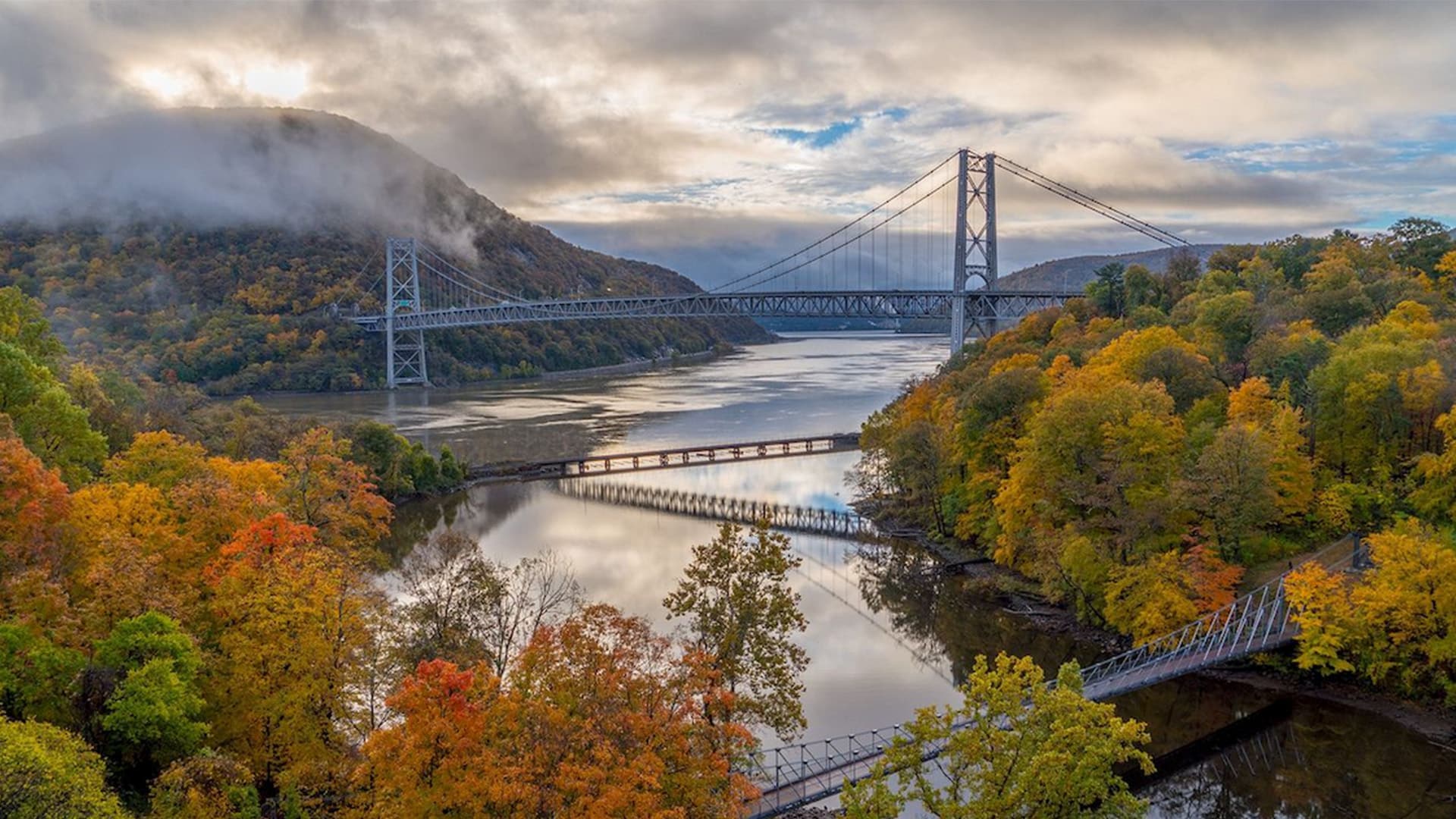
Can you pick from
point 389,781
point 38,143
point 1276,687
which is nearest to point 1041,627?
point 1276,687

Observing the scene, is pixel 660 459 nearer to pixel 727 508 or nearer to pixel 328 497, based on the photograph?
pixel 727 508

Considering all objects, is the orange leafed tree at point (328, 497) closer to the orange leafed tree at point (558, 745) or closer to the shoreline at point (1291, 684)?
the orange leafed tree at point (558, 745)

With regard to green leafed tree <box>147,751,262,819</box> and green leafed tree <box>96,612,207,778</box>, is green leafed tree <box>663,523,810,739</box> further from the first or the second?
green leafed tree <box>96,612,207,778</box>

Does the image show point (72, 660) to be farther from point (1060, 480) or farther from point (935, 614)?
point (1060, 480)

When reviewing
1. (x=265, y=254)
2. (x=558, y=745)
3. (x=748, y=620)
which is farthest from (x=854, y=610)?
(x=265, y=254)

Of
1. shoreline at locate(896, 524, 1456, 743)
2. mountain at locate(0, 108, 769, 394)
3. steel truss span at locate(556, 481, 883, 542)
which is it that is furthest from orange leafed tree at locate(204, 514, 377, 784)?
mountain at locate(0, 108, 769, 394)

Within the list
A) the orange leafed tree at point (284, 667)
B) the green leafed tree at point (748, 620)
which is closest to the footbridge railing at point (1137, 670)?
the green leafed tree at point (748, 620)
